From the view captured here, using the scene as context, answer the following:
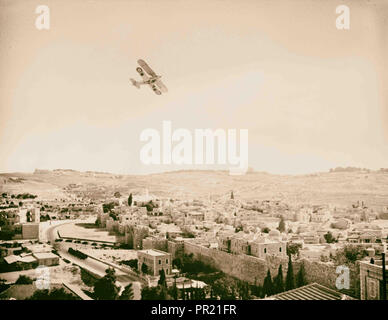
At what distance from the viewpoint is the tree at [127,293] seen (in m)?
5.06

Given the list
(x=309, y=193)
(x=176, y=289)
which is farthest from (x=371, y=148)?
(x=176, y=289)

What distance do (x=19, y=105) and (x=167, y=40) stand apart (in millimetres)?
1583

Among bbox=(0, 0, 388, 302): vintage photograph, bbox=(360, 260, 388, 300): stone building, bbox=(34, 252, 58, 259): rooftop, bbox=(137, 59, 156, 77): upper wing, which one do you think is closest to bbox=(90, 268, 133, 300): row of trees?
bbox=(0, 0, 388, 302): vintage photograph

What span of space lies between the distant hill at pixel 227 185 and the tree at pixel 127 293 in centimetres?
91

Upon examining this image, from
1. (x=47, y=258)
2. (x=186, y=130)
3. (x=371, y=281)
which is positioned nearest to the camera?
(x=371, y=281)

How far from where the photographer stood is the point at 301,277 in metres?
5.05

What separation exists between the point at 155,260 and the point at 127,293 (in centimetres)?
40

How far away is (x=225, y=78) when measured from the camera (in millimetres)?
5312

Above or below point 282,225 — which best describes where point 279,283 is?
below

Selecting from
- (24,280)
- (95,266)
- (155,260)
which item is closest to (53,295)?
(24,280)

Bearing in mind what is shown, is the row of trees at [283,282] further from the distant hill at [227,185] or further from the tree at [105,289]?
the tree at [105,289]

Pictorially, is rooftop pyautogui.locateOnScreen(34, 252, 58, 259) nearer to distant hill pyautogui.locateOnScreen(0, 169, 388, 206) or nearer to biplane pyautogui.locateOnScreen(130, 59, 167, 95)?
distant hill pyautogui.locateOnScreen(0, 169, 388, 206)

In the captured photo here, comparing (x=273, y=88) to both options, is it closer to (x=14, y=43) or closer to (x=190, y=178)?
(x=190, y=178)

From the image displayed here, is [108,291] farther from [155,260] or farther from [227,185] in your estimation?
[227,185]
